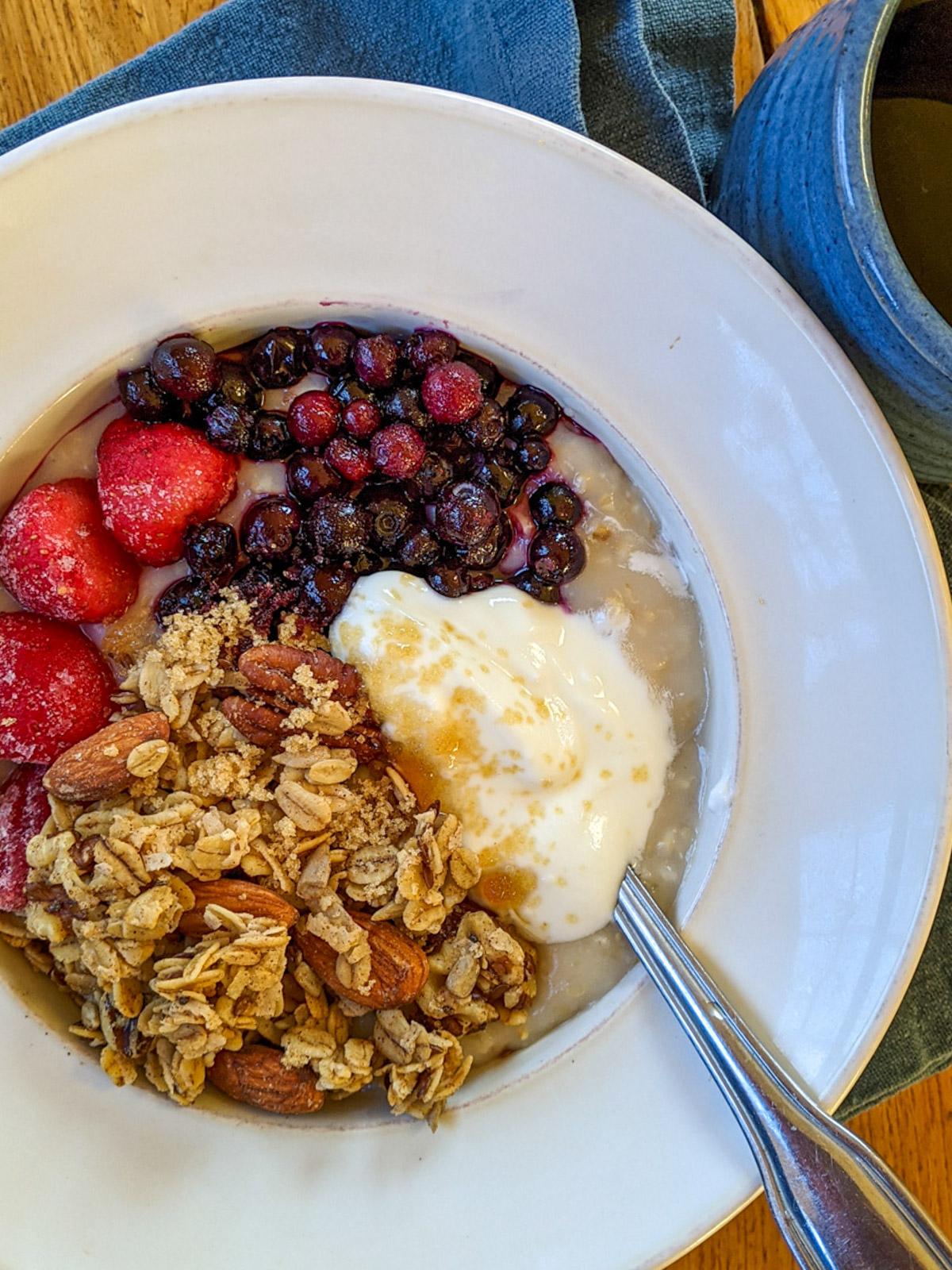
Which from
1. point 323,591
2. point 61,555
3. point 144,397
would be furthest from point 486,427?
point 61,555

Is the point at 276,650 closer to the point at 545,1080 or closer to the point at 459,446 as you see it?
the point at 459,446

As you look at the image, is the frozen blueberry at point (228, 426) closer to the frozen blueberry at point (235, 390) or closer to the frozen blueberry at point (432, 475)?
the frozen blueberry at point (235, 390)

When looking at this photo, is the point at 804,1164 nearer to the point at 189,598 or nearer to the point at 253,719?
the point at 253,719

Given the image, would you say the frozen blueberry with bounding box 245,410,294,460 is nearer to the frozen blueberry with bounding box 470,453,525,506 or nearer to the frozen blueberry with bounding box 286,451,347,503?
the frozen blueberry with bounding box 286,451,347,503

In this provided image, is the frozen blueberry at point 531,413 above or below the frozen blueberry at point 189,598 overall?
above

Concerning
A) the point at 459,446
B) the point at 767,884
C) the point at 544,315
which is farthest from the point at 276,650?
the point at 767,884

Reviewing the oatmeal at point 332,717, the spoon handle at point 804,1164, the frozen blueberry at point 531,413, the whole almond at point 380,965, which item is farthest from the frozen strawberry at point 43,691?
the spoon handle at point 804,1164

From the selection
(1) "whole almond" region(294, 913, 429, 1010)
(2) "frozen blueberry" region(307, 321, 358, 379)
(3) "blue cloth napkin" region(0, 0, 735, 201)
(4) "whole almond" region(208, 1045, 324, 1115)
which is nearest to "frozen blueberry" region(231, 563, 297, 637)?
(2) "frozen blueberry" region(307, 321, 358, 379)
